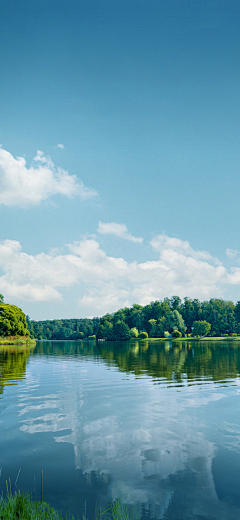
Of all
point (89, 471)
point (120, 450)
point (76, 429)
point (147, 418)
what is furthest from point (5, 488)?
point (147, 418)

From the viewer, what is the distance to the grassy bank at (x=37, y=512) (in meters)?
5.86

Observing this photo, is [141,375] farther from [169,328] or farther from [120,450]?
[169,328]

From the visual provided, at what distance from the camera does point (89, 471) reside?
8648 mm

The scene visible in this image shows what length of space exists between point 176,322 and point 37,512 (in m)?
162

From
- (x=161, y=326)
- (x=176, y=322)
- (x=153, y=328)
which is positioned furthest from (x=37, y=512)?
(x=153, y=328)

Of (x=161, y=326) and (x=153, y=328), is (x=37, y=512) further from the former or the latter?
(x=153, y=328)

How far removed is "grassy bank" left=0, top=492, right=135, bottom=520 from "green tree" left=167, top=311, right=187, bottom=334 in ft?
520

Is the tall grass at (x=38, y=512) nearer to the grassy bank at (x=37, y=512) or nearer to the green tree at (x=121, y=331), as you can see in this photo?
the grassy bank at (x=37, y=512)

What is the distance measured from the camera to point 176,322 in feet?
533

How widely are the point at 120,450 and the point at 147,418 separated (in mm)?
3813

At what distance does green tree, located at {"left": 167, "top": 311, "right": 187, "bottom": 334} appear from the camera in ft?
531

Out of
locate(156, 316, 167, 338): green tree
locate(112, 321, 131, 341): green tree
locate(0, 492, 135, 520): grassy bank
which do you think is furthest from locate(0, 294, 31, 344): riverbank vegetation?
locate(112, 321, 131, 341): green tree

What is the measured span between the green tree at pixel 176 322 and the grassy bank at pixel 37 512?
158389 millimetres

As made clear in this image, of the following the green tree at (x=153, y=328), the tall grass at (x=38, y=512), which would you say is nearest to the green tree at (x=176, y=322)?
the green tree at (x=153, y=328)
